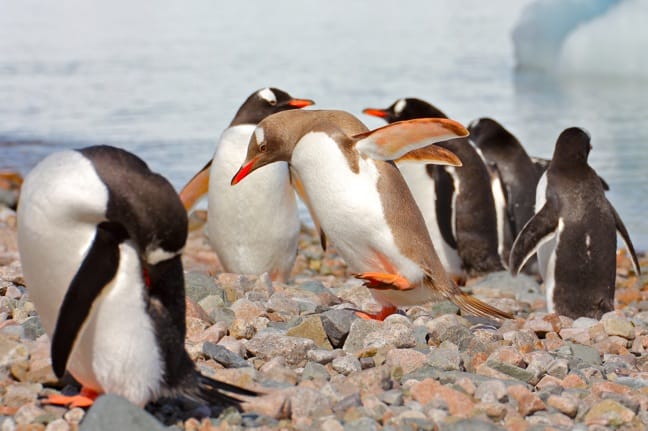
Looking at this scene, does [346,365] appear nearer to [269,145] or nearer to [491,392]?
[491,392]

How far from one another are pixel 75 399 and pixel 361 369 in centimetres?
112

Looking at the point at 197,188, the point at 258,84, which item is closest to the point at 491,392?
the point at 197,188

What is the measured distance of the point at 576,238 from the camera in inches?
241

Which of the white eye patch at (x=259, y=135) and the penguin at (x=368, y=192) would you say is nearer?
the penguin at (x=368, y=192)

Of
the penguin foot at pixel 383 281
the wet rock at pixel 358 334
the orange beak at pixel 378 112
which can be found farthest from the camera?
the orange beak at pixel 378 112

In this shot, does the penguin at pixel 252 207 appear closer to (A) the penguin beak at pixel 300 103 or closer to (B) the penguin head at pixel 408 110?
(A) the penguin beak at pixel 300 103

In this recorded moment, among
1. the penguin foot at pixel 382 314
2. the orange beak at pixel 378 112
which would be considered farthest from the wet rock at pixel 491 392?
the orange beak at pixel 378 112

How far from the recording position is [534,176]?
340 inches

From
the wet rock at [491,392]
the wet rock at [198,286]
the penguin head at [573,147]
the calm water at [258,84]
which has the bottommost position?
the calm water at [258,84]

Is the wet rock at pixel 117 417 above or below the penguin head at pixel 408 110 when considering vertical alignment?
below

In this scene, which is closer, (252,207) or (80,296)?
(80,296)

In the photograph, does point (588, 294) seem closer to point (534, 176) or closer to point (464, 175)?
point (464, 175)

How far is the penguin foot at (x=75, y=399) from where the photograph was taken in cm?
323

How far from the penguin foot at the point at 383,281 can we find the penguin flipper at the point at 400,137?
1.69 feet
